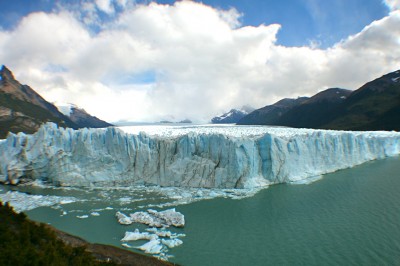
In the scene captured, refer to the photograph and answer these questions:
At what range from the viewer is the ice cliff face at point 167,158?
19.6 meters

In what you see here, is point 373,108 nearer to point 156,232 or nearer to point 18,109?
point 156,232

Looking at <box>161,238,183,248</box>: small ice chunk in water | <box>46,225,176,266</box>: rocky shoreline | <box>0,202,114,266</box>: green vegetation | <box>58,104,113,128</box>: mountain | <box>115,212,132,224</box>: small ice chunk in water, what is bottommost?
<box>161,238,183,248</box>: small ice chunk in water

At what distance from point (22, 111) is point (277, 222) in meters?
72.1

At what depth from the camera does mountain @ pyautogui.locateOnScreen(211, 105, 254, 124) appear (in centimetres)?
11719

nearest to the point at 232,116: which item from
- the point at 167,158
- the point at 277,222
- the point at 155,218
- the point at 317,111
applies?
the point at 317,111

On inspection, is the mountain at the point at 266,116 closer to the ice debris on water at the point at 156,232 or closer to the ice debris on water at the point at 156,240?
the ice debris on water at the point at 156,232

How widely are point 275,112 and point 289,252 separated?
8707cm

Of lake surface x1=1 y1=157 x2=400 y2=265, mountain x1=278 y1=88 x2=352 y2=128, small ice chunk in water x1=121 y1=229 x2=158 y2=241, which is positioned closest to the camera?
lake surface x1=1 y1=157 x2=400 y2=265

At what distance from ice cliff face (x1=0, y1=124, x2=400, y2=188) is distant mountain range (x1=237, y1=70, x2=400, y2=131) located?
39654mm

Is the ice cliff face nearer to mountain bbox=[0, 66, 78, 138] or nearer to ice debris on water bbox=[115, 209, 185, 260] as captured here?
ice debris on water bbox=[115, 209, 185, 260]

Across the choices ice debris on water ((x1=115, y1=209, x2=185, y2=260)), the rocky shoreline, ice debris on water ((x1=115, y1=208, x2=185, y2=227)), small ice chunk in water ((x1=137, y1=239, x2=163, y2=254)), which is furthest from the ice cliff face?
the rocky shoreline

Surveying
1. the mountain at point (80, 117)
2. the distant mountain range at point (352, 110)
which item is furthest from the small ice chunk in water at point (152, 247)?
the mountain at point (80, 117)

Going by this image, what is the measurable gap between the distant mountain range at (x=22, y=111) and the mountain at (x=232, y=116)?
48.1 meters

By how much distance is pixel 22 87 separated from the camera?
82438 mm
